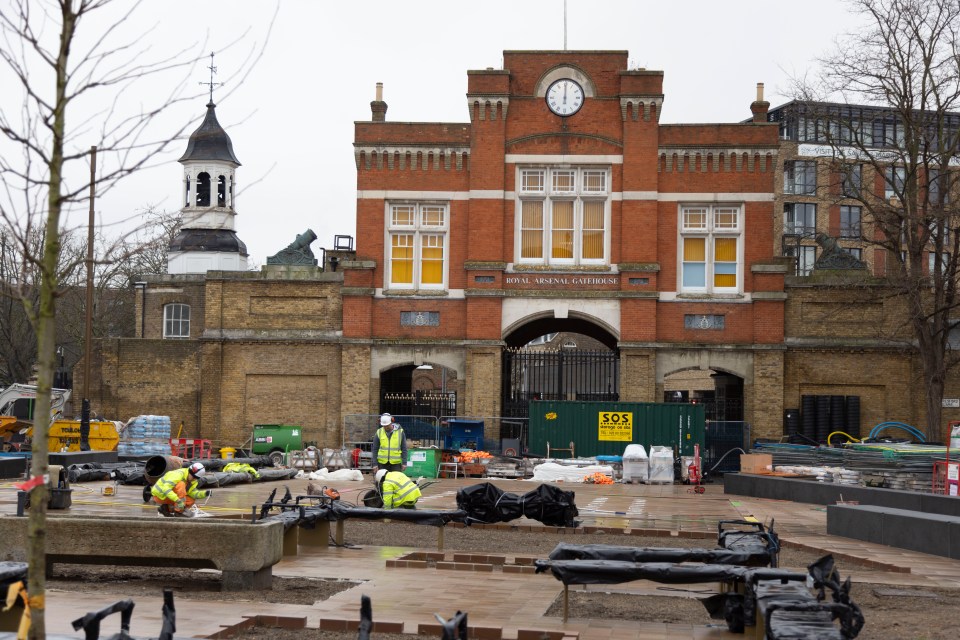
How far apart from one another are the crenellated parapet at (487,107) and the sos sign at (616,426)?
35.5 feet

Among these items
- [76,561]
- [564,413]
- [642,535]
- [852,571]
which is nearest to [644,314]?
[564,413]

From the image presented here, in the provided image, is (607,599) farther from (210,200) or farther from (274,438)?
(210,200)

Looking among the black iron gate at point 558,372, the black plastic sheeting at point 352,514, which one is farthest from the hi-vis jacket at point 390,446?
the black iron gate at point 558,372

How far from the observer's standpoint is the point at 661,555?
1191 cm

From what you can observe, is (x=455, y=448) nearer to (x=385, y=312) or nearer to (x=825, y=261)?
(x=385, y=312)

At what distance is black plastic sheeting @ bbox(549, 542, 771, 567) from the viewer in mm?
11898

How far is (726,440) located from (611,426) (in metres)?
4.51

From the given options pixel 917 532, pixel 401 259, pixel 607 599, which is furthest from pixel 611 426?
pixel 607 599

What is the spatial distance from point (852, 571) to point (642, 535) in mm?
4593

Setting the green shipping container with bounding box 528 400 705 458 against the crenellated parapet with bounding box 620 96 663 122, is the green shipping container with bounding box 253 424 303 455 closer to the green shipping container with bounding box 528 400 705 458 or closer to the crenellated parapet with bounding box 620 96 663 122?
the green shipping container with bounding box 528 400 705 458

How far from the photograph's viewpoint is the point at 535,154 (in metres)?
41.5

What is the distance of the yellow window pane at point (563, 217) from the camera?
41.6 metres

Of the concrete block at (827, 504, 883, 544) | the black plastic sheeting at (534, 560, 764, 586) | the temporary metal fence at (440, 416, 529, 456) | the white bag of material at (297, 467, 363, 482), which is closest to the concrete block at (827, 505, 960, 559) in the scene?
A: the concrete block at (827, 504, 883, 544)

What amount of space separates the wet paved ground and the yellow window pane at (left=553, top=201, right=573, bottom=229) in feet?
56.8
